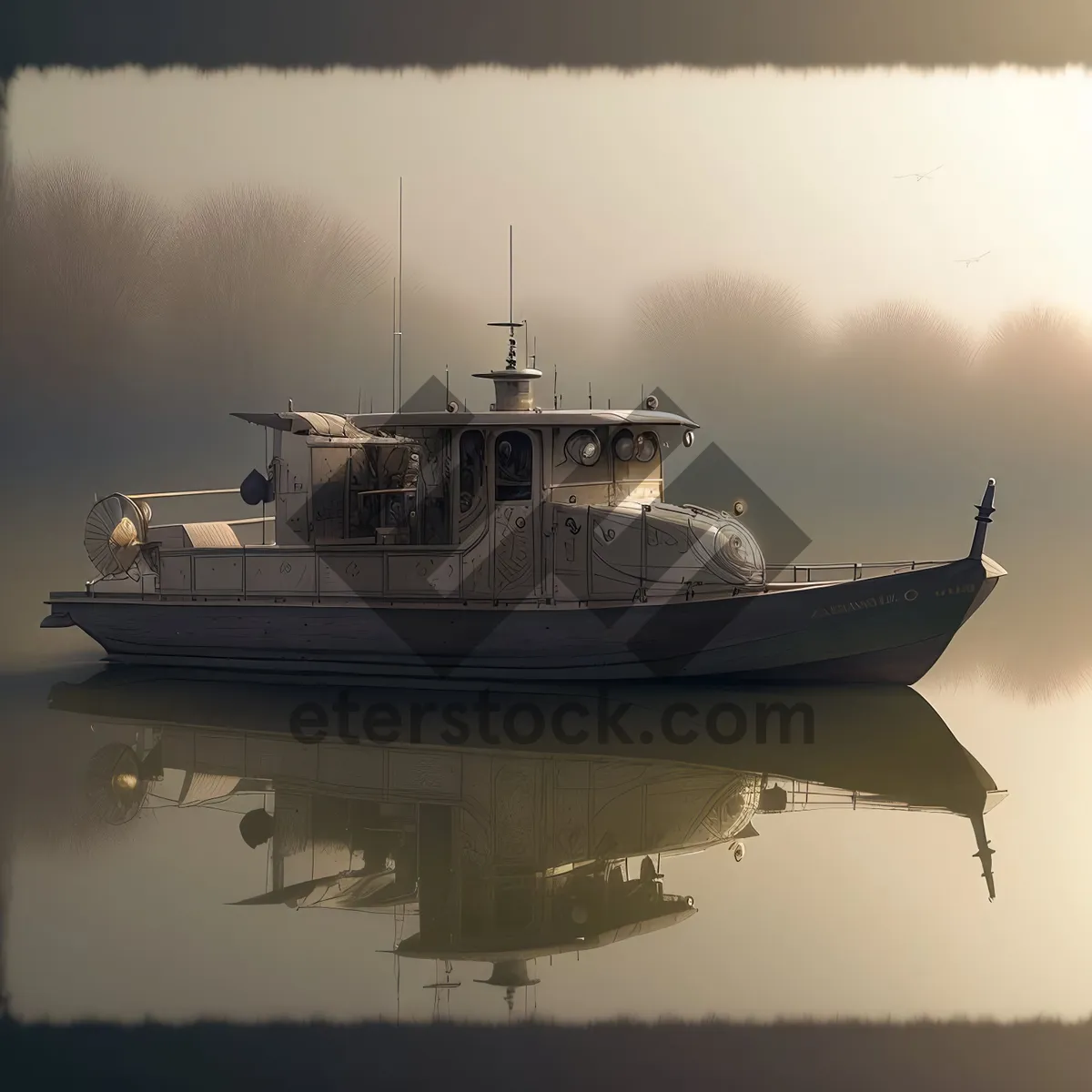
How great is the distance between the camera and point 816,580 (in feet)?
60.1

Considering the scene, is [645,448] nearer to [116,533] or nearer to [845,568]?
[845,568]

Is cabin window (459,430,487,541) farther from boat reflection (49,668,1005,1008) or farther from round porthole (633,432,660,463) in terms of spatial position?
boat reflection (49,668,1005,1008)

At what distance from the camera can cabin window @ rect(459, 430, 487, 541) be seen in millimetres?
16891

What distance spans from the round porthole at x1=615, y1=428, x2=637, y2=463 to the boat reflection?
2.95m

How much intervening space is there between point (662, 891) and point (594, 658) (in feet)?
21.7

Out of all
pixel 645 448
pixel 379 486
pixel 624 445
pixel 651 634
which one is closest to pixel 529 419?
pixel 624 445

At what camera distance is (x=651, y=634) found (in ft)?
53.2

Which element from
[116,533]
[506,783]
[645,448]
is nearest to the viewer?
[506,783]

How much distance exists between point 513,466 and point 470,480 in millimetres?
591

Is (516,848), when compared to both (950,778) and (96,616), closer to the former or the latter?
(950,778)

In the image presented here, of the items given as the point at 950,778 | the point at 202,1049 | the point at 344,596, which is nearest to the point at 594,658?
the point at 344,596

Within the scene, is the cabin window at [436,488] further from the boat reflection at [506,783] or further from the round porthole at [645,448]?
the round porthole at [645,448]

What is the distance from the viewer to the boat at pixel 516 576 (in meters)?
16.1

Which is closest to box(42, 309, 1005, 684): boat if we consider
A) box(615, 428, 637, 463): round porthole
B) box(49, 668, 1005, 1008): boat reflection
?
box(615, 428, 637, 463): round porthole
